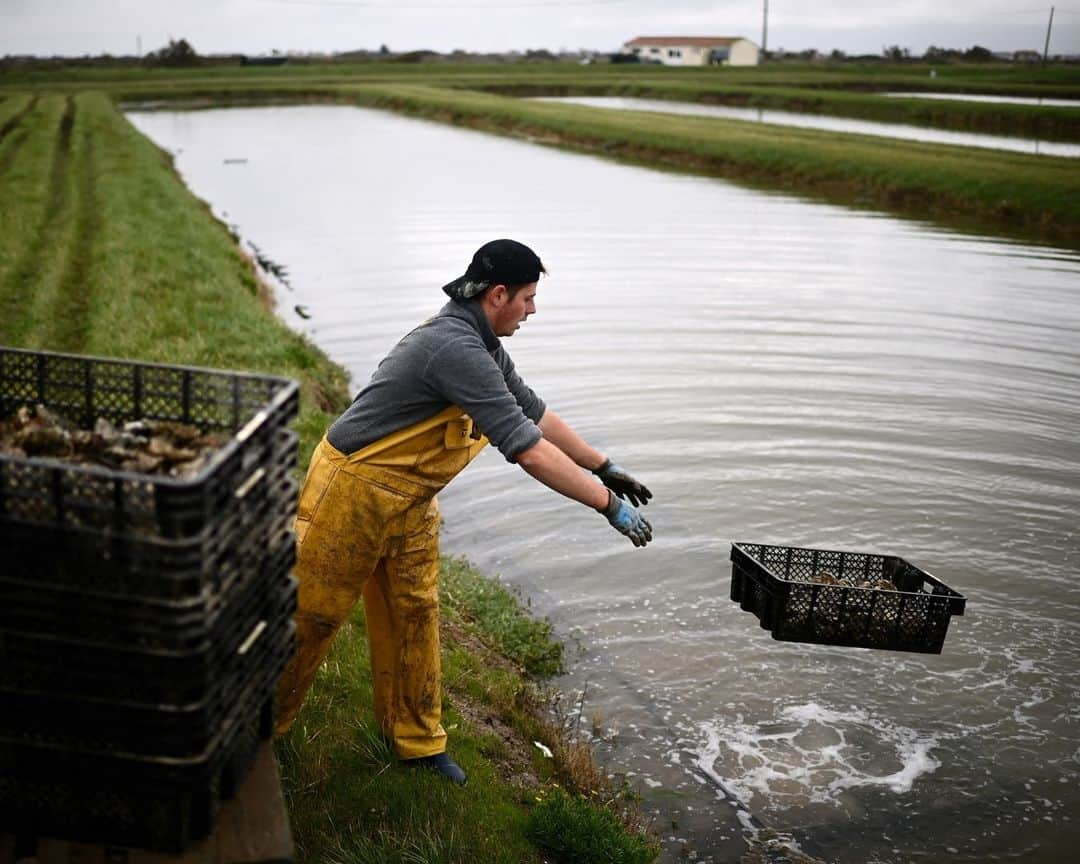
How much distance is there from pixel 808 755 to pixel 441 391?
3389 mm

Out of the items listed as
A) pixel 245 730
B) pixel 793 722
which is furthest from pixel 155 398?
pixel 793 722

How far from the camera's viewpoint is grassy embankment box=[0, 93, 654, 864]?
460 centimetres

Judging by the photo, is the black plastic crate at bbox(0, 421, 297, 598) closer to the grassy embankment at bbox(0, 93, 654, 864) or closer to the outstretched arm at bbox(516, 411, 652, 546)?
the outstretched arm at bbox(516, 411, 652, 546)

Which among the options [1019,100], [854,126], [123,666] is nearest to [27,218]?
[123,666]

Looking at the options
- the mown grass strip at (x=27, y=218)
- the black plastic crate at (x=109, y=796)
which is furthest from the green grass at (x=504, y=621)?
the mown grass strip at (x=27, y=218)

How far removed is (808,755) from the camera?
623 centimetres

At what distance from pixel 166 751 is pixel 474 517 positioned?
7.21 m

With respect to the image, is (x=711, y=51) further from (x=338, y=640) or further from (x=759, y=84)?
(x=338, y=640)

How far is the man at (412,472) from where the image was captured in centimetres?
431

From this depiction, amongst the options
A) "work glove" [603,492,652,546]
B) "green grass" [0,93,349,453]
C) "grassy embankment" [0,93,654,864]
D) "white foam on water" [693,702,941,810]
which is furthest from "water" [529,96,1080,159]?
"work glove" [603,492,652,546]

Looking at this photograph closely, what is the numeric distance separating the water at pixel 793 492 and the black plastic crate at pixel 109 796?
3.30 m

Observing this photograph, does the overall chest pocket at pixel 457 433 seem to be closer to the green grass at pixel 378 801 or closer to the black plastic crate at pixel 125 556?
the green grass at pixel 378 801

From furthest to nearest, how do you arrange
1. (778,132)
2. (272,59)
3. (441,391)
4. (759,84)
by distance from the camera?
(272,59), (759,84), (778,132), (441,391)

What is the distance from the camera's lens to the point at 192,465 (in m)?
2.79
